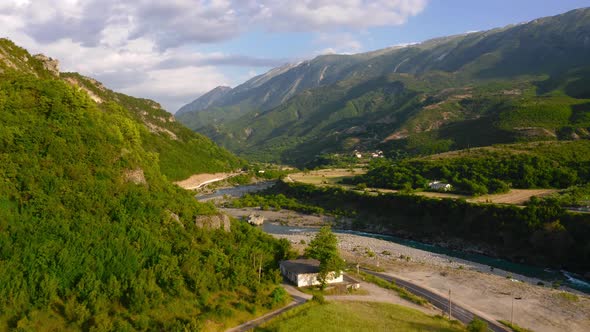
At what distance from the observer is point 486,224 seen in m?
60.0

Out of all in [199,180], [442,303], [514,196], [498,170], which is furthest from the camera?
[199,180]

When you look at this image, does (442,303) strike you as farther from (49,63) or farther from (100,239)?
(49,63)

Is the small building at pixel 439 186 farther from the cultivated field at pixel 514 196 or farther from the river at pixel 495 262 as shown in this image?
the river at pixel 495 262

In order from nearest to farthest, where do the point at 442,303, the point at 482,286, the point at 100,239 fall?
1. the point at 100,239
2. the point at 442,303
3. the point at 482,286

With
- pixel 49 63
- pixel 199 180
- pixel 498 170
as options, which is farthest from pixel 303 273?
pixel 199 180

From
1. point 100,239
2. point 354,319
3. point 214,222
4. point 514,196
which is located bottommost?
point 354,319

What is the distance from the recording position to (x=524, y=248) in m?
53.7

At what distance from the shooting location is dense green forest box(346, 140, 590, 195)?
7556 cm

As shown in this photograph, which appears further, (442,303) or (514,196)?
(514,196)

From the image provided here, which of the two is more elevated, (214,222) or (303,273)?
(214,222)

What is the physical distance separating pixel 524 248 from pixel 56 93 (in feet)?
180

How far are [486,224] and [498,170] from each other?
2711 centimetres

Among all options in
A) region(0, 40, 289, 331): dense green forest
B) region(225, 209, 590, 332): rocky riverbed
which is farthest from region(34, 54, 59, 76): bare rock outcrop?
region(225, 209, 590, 332): rocky riverbed

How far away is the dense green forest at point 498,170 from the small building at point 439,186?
1.03 m
